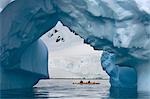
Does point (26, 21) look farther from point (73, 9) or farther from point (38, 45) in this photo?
point (38, 45)

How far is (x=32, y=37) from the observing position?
73.2 ft

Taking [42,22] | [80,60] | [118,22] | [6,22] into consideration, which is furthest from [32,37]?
[80,60]

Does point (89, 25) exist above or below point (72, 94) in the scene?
above

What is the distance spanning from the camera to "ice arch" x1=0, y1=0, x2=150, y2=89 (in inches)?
770

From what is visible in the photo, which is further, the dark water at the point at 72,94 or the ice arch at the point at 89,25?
the ice arch at the point at 89,25

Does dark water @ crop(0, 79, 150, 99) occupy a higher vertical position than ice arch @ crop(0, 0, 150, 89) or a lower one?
lower

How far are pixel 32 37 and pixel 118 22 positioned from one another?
4.70 m

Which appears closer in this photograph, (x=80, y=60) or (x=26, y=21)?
(x=26, y=21)

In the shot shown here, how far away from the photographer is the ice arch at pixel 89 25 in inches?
770

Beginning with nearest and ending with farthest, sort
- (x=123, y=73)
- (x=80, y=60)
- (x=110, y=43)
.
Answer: (x=110, y=43) → (x=123, y=73) → (x=80, y=60)

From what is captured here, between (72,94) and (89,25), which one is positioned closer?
(89,25)

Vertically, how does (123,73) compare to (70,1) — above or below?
below

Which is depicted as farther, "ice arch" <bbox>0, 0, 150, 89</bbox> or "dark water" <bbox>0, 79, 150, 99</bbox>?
"ice arch" <bbox>0, 0, 150, 89</bbox>

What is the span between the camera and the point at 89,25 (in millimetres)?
20578
